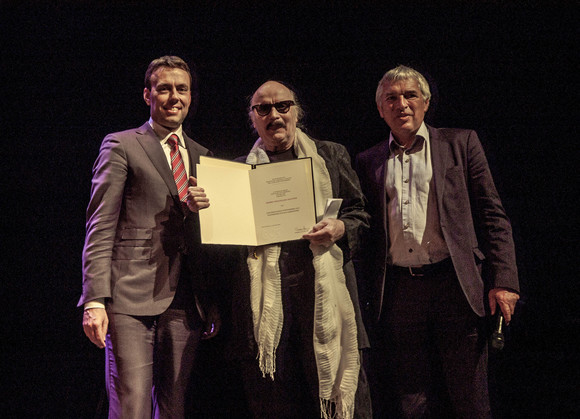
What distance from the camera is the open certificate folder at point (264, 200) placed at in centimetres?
207

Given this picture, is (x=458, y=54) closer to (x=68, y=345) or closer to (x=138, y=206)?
(x=138, y=206)

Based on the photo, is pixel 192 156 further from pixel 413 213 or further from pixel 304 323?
pixel 413 213

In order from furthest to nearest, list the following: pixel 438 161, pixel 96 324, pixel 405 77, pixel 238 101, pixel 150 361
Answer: pixel 238 101 < pixel 405 77 < pixel 438 161 < pixel 150 361 < pixel 96 324


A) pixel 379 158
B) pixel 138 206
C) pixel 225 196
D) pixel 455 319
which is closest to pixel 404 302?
pixel 455 319

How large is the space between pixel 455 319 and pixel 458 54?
1710mm

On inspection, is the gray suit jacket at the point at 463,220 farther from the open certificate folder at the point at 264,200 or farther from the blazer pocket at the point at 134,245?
the blazer pocket at the point at 134,245

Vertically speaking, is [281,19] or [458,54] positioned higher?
[281,19]

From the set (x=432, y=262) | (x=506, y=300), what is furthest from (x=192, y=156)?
(x=506, y=300)

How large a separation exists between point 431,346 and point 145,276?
4.40ft

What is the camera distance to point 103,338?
1833 mm

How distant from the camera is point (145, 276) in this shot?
1949mm

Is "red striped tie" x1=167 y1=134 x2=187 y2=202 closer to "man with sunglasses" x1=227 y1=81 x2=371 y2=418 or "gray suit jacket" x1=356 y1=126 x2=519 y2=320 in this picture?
"man with sunglasses" x1=227 y1=81 x2=371 y2=418

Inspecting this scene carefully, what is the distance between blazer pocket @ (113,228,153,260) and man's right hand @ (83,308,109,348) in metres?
0.23

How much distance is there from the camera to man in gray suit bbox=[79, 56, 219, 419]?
1.87m
